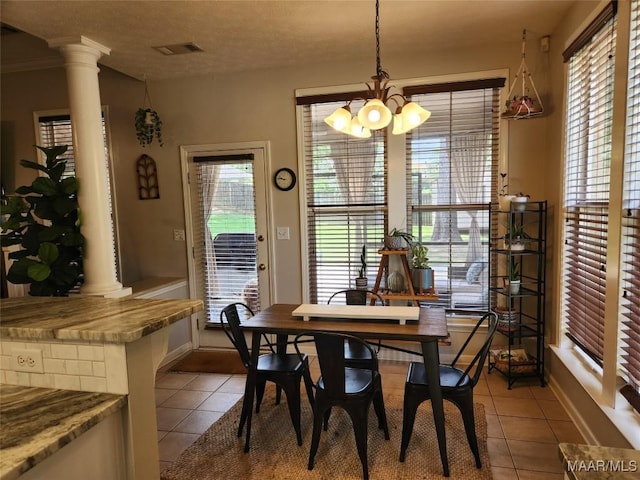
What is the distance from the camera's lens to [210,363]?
3.79 metres

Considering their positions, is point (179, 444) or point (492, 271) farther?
point (492, 271)

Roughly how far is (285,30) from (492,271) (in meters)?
2.55

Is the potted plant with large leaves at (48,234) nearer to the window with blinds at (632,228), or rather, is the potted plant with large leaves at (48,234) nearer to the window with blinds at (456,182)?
the window with blinds at (456,182)

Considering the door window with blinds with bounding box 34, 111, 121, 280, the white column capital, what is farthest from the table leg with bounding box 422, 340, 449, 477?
the door window with blinds with bounding box 34, 111, 121, 280

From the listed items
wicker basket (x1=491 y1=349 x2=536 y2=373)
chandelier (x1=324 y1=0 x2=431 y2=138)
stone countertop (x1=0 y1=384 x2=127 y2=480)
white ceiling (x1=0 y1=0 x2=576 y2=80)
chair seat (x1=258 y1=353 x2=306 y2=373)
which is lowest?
wicker basket (x1=491 y1=349 x2=536 y2=373)

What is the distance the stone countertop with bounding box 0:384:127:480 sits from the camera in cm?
87

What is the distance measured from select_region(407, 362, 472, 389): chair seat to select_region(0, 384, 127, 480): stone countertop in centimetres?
156

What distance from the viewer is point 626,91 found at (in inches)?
74.9

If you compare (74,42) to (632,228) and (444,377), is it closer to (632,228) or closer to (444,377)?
(444,377)

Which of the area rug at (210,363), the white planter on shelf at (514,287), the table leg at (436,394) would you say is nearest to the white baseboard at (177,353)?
the area rug at (210,363)

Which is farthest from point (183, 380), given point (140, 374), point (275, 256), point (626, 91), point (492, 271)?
point (626, 91)

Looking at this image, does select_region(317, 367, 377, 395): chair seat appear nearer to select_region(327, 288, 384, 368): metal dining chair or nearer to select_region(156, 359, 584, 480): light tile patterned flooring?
select_region(327, 288, 384, 368): metal dining chair

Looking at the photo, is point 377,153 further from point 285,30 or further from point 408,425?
point 408,425

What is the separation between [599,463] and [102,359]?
4.29 feet
